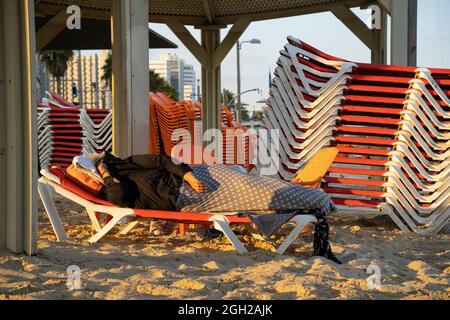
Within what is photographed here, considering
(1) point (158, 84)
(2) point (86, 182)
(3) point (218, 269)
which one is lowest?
(3) point (218, 269)

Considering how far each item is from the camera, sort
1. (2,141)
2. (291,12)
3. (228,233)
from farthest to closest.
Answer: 1. (291,12)
2. (228,233)
3. (2,141)

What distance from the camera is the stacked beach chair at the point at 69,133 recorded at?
12361 millimetres

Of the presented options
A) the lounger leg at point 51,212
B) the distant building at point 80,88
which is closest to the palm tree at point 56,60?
the distant building at point 80,88

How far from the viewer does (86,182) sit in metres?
5.80

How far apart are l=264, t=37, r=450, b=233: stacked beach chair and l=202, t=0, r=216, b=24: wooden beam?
18.0 feet

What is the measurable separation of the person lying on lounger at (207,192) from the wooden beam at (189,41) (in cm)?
760

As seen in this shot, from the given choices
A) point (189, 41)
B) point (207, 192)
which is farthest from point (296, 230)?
point (189, 41)

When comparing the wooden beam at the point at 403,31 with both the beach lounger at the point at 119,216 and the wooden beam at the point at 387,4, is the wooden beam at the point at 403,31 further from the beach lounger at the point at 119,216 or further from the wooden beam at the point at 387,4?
the beach lounger at the point at 119,216

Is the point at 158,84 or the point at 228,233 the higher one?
the point at 158,84

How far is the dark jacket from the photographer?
5543mm

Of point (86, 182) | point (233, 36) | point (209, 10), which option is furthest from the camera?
point (233, 36)

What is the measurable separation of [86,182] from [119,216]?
649 millimetres

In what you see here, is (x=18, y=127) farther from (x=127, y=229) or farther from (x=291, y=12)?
(x=291, y=12)
